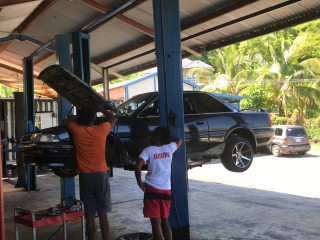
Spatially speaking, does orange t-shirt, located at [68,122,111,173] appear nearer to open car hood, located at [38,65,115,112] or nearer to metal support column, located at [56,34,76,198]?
open car hood, located at [38,65,115,112]

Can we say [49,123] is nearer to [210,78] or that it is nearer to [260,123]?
[260,123]

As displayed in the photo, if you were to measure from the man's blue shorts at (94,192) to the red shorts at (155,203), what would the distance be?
1.84 ft

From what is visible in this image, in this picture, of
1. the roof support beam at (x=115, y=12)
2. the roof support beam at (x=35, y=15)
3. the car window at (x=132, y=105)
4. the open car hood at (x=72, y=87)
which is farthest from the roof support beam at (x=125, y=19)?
the open car hood at (x=72, y=87)

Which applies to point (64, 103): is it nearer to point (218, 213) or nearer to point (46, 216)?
point (46, 216)

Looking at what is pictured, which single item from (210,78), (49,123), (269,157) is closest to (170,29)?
(49,123)

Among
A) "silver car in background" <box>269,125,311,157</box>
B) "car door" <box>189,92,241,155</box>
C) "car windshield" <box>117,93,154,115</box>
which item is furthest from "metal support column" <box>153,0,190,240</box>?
"silver car in background" <box>269,125,311,157</box>

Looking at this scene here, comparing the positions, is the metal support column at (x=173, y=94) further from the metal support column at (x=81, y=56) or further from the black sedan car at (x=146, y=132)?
the metal support column at (x=81, y=56)

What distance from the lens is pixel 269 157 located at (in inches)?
811

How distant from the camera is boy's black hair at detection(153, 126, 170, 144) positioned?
171 inches

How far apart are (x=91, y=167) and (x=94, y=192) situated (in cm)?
31

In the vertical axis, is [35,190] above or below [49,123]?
below

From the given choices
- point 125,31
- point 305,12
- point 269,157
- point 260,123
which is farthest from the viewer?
point 269,157

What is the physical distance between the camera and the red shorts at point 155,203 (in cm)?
421

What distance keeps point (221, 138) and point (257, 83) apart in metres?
18.5
